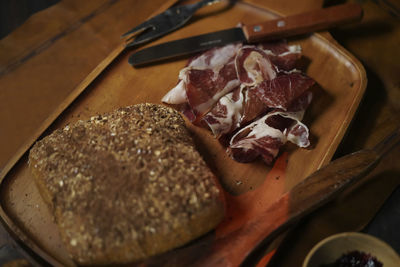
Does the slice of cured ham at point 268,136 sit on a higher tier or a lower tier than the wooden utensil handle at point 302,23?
lower

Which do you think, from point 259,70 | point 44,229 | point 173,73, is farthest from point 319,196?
point 44,229

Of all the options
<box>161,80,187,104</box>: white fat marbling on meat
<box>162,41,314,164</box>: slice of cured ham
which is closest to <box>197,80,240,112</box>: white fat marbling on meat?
<box>162,41,314,164</box>: slice of cured ham

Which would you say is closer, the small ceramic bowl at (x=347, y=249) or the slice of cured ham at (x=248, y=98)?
the small ceramic bowl at (x=347, y=249)

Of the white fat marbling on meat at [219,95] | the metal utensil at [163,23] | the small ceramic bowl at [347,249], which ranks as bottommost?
the small ceramic bowl at [347,249]

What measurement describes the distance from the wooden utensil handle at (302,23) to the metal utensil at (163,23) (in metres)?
0.38

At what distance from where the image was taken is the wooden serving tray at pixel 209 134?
5.56 feet

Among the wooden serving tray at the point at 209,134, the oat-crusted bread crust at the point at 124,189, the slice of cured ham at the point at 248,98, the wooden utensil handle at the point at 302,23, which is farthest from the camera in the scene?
the wooden utensil handle at the point at 302,23

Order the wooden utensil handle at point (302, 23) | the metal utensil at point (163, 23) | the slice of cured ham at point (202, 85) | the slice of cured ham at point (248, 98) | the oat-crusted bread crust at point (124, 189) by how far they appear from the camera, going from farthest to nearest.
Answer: the metal utensil at point (163, 23)
the wooden utensil handle at point (302, 23)
the slice of cured ham at point (202, 85)
the slice of cured ham at point (248, 98)
the oat-crusted bread crust at point (124, 189)

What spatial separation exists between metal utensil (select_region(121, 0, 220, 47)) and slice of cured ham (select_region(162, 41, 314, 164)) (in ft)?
1.06

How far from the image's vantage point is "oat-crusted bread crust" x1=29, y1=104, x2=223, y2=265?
1.41 m

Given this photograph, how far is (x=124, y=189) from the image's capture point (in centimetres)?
146

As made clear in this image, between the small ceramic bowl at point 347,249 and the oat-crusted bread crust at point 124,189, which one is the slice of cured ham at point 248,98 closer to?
the oat-crusted bread crust at point 124,189

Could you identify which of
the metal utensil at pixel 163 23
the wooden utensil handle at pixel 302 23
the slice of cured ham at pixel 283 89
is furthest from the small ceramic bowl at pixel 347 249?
the metal utensil at pixel 163 23

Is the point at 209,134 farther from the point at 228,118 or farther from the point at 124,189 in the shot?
the point at 124,189
